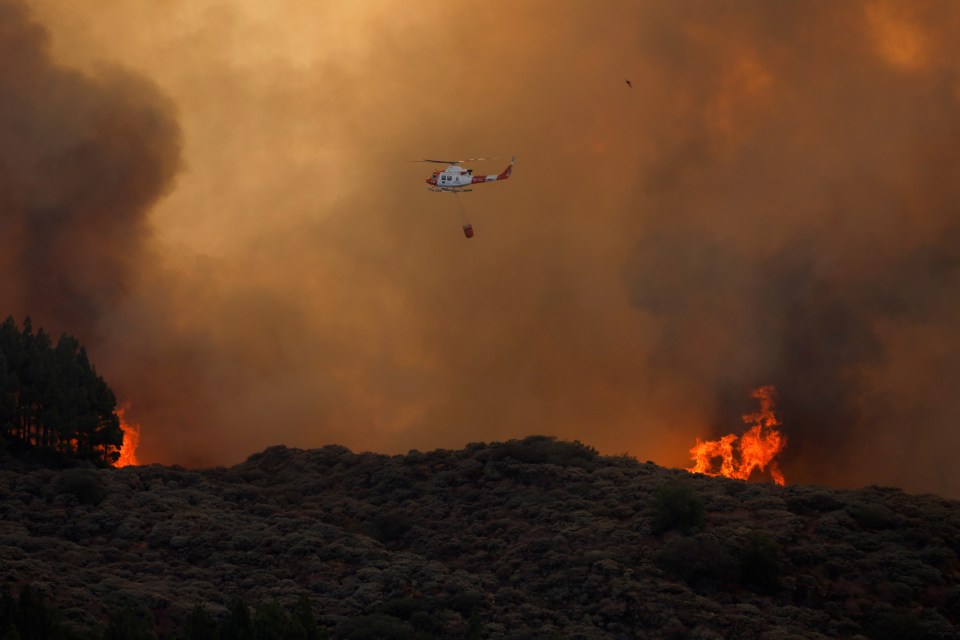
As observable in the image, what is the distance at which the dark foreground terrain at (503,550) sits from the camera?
226 feet

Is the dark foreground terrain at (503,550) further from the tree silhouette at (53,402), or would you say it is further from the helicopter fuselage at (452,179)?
the helicopter fuselage at (452,179)

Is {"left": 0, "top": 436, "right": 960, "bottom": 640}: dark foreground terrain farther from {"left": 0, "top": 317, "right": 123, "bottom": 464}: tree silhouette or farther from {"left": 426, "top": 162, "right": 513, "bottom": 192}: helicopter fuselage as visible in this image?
{"left": 426, "top": 162, "right": 513, "bottom": 192}: helicopter fuselage

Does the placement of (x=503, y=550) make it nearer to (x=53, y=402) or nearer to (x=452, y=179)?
(x=53, y=402)

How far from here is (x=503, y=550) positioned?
7962cm

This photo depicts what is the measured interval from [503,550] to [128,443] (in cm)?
5524

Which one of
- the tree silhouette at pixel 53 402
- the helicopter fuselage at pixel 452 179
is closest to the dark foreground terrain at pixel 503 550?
the tree silhouette at pixel 53 402

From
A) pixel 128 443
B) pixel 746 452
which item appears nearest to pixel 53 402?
pixel 128 443

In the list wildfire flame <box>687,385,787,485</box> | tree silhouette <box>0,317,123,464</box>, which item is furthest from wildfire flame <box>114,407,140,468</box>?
wildfire flame <box>687,385,787,485</box>

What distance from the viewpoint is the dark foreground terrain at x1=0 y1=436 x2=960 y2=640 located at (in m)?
68.8

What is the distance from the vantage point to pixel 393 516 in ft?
280

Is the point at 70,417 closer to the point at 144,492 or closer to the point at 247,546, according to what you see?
the point at 144,492

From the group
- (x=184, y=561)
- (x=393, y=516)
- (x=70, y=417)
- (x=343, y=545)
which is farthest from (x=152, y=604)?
(x=70, y=417)

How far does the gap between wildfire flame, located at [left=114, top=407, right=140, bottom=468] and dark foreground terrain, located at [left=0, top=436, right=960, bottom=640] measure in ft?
87.8

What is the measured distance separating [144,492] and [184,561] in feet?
38.9
